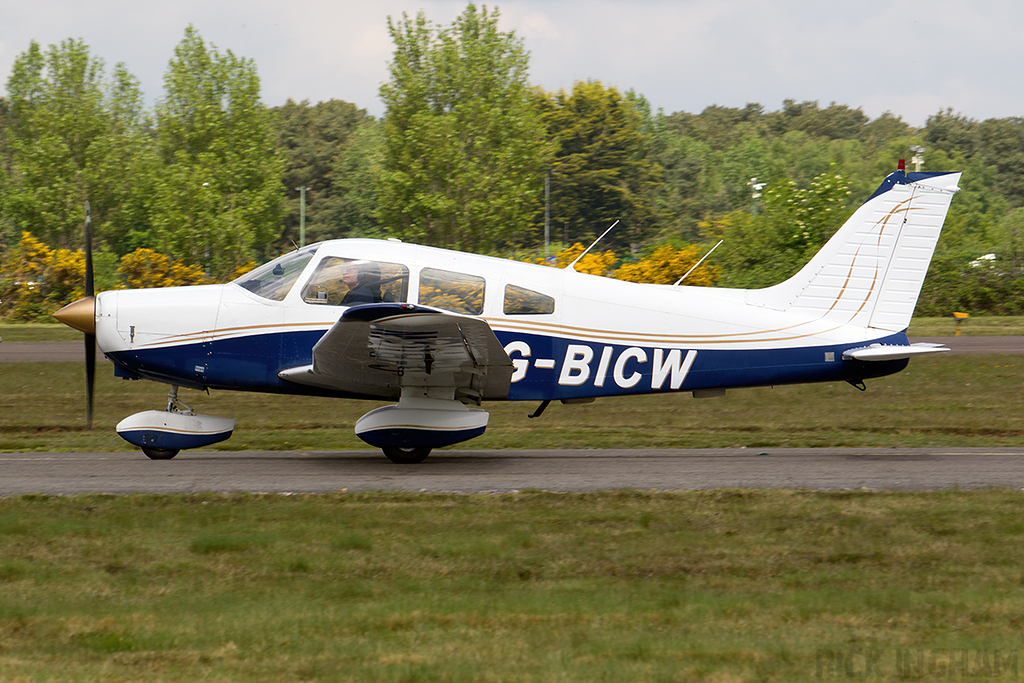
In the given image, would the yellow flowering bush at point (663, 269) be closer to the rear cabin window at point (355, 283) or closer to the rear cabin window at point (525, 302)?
the rear cabin window at point (525, 302)

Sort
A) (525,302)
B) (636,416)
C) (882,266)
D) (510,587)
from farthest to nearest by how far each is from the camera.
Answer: (636,416) → (882,266) → (525,302) → (510,587)

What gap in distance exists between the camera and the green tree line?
35.8 meters

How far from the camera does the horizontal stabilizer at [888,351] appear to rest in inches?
412

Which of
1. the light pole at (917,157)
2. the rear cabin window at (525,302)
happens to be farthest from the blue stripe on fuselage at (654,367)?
the light pole at (917,157)

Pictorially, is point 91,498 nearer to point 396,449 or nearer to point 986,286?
point 396,449

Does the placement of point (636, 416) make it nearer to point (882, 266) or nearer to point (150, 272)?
point (882, 266)

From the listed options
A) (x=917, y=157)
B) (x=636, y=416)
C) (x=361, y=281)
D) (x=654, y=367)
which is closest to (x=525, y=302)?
(x=654, y=367)

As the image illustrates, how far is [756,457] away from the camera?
11336 millimetres

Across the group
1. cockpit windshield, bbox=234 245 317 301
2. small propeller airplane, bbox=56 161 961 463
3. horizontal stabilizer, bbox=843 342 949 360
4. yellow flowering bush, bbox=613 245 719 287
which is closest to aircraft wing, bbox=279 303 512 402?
small propeller airplane, bbox=56 161 961 463

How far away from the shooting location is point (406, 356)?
9.75 m

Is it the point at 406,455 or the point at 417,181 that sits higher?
the point at 417,181

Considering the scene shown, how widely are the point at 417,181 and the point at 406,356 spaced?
2688 centimetres

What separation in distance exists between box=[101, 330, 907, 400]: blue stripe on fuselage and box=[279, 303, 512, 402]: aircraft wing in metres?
0.28

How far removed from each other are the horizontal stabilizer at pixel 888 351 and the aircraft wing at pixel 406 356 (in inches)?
156
